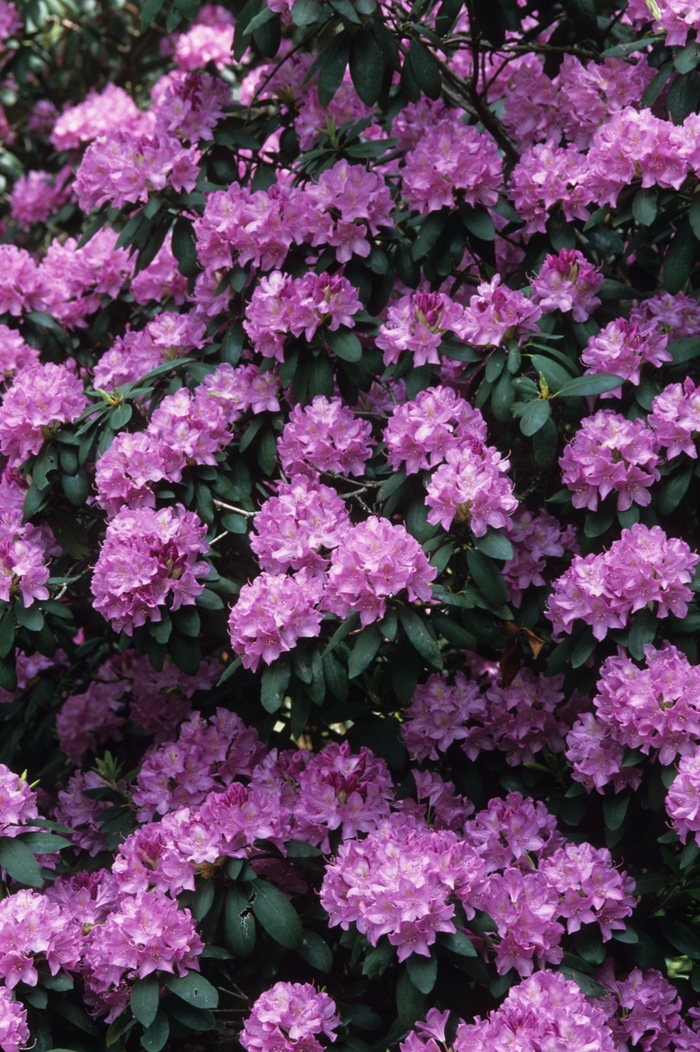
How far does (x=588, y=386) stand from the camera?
6.59ft

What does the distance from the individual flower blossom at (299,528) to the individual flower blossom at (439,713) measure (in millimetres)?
347

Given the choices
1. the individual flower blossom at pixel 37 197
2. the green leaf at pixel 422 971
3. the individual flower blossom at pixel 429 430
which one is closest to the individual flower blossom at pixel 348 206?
the individual flower blossom at pixel 429 430

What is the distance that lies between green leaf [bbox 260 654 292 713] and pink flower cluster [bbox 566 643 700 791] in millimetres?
507

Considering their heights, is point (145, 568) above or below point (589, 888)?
above

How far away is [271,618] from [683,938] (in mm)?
905

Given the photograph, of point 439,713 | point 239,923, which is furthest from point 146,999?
point 439,713

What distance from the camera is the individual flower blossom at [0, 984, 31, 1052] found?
1759 mm

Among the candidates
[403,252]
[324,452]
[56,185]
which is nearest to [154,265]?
[403,252]

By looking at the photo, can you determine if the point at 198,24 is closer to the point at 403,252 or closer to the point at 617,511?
the point at 403,252

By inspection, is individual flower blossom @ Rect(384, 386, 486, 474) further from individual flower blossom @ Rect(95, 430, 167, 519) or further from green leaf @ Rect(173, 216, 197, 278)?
green leaf @ Rect(173, 216, 197, 278)

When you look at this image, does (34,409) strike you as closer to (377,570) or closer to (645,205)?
(377,570)

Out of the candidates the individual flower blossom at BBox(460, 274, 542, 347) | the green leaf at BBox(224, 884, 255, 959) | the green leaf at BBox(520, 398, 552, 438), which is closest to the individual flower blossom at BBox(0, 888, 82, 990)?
the green leaf at BBox(224, 884, 255, 959)

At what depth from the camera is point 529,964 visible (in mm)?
1806

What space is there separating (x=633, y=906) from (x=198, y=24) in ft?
10.7
